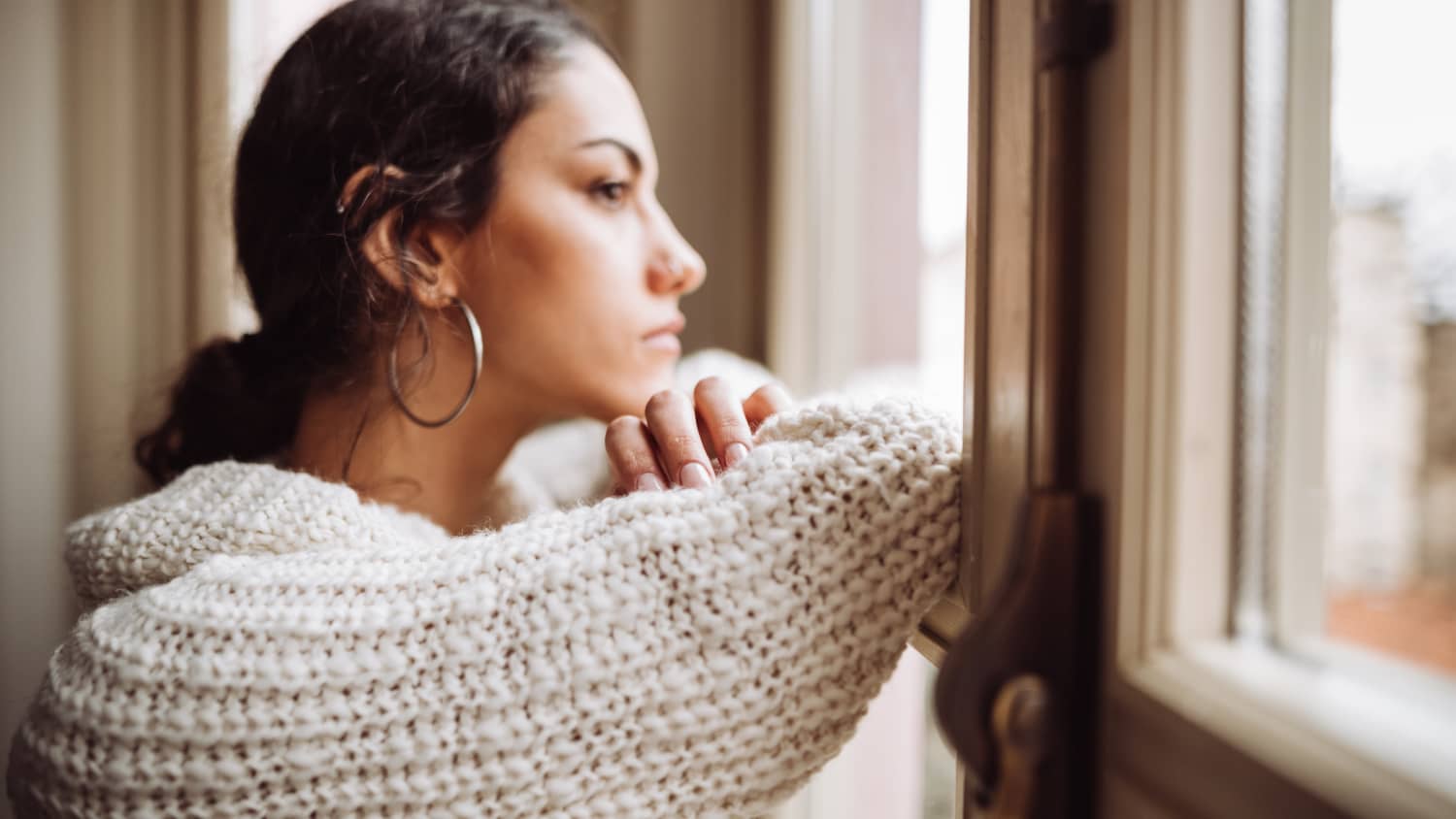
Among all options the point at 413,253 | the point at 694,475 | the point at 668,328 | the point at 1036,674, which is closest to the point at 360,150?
the point at 413,253

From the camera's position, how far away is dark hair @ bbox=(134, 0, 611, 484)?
690mm

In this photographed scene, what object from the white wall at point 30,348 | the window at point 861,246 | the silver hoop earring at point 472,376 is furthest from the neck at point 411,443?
the white wall at point 30,348

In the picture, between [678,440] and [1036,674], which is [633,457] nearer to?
[678,440]

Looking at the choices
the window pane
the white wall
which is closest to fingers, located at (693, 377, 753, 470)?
the window pane

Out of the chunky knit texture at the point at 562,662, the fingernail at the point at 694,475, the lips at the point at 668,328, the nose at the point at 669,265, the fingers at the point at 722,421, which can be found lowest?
the chunky knit texture at the point at 562,662

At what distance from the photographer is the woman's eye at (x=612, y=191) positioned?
2.45 ft

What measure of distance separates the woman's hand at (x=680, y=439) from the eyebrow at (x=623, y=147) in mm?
257

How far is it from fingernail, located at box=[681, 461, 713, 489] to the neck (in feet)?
0.92

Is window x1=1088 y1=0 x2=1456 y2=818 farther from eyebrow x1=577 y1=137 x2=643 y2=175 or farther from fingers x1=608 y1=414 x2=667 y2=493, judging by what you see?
eyebrow x1=577 y1=137 x2=643 y2=175

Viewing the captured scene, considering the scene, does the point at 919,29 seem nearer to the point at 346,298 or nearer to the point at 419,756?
the point at 346,298

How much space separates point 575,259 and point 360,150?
7.9 inches

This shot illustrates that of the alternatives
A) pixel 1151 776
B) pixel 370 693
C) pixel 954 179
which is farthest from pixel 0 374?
pixel 1151 776

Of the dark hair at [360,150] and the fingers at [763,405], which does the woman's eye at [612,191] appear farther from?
the fingers at [763,405]

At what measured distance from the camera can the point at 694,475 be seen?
562 millimetres
